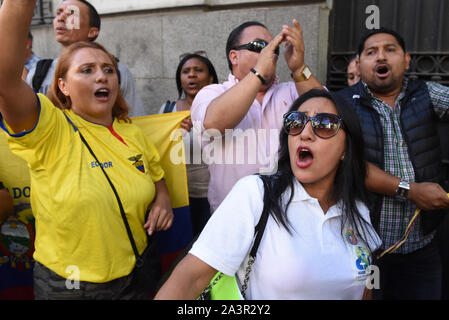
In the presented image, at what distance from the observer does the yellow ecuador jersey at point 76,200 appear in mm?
1961

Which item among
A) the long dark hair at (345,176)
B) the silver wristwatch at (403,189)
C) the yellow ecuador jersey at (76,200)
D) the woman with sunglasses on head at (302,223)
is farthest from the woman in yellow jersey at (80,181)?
the silver wristwatch at (403,189)

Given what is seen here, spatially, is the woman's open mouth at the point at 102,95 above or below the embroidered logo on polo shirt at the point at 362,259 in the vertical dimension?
above

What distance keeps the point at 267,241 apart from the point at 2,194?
1707 millimetres

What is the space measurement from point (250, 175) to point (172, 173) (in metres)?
1.34

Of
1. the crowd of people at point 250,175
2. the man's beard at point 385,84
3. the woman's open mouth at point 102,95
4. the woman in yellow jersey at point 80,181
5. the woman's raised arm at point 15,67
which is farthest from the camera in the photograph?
the man's beard at point 385,84

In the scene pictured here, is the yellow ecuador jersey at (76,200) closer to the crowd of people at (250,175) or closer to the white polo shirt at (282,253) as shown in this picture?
the crowd of people at (250,175)

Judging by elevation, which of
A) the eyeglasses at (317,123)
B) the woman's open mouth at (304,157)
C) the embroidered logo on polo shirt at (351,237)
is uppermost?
the eyeglasses at (317,123)

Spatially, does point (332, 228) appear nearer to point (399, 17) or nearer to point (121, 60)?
point (399, 17)

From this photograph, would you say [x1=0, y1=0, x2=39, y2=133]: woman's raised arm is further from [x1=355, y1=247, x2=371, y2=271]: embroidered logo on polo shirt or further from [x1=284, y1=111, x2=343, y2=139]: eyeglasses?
[x1=355, y1=247, x2=371, y2=271]: embroidered logo on polo shirt

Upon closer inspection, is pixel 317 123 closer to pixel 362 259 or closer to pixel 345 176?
pixel 345 176

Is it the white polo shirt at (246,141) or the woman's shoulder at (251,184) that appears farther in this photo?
the white polo shirt at (246,141)

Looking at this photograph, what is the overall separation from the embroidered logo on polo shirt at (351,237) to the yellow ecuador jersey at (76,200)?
3.73ft

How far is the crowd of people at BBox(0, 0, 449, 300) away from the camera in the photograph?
5.26 ft

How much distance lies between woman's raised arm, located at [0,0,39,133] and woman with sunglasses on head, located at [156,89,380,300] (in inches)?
38.3
